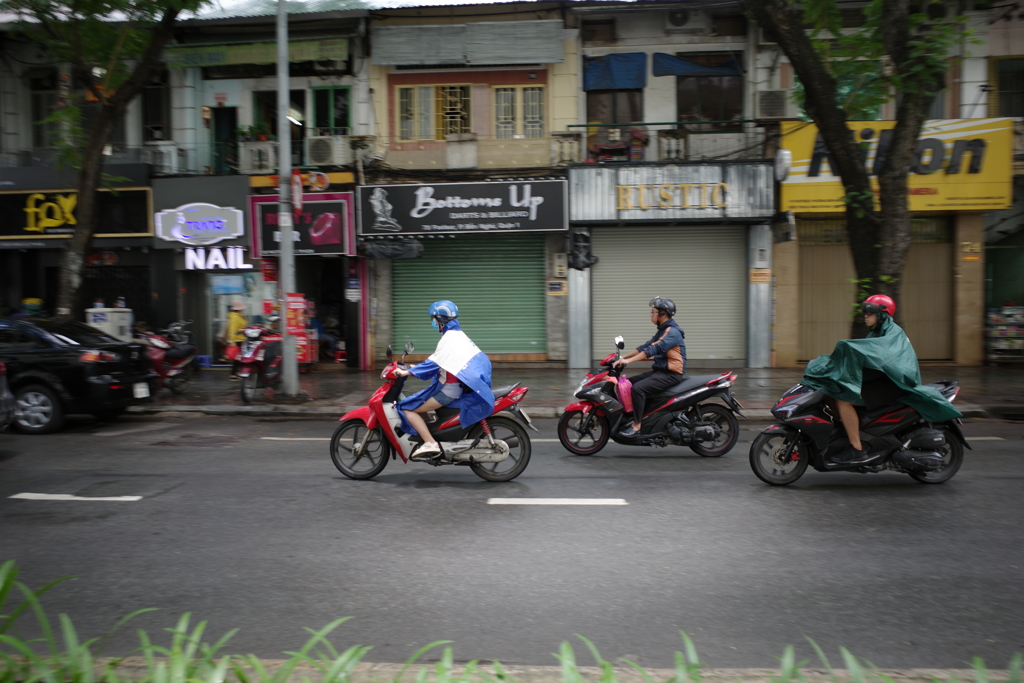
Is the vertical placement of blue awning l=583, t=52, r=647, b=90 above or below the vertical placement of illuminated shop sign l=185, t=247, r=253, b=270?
above

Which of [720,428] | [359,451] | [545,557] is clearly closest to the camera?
[545,557]

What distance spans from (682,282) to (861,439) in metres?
11.0

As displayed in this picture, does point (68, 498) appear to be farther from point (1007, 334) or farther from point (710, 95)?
point (1007, 334)

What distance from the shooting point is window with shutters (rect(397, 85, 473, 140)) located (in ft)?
55.9

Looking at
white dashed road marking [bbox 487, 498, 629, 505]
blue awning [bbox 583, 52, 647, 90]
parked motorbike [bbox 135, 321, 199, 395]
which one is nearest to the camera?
white dashed road marking [bbox 487, 498, 629, 505]

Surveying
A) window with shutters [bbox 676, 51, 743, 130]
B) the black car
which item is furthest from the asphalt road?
window with shutters [bbox 676, 51, 743, 130]

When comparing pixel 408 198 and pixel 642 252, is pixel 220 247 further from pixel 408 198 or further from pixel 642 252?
pixel 642 252

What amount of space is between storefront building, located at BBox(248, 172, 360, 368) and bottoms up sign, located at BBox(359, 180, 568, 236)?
55 cm

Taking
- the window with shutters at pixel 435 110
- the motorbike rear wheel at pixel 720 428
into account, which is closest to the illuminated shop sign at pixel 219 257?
the window with shutters at pixel 435 110

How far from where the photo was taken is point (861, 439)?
248 inches

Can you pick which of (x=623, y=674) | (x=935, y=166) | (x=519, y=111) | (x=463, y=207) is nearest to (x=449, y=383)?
(x=623, y=674)

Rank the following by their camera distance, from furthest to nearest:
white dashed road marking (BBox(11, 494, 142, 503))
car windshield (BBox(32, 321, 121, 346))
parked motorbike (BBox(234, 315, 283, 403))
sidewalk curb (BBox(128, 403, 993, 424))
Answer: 1. parked motorbike (BBox(234, 315, 283, 403))
2. sidewalk curb (BBox(128, 403, 993, 424))
3. car windshield (BBox(32, 321, 121, 346))
4. white dashed road marking (BBox(11, 494, 142, 503))

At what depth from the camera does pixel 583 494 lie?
631cm

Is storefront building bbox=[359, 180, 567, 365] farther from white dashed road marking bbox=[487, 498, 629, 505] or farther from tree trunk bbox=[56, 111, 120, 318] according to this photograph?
white dashed road marking bbox=[487, 498, 629, 505]
